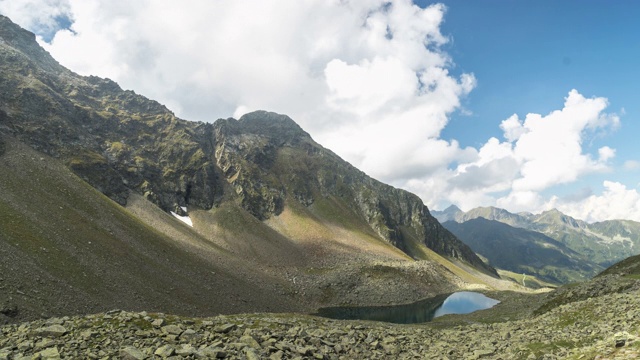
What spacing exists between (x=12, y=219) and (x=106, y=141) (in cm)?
10545

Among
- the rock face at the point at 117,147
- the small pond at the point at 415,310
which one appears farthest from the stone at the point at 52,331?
the rock face at the point at 117,147

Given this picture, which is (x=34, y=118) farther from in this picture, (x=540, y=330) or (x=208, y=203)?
(x=540, y=330)

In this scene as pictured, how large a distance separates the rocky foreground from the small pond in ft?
204

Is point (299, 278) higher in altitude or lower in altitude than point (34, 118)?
lower

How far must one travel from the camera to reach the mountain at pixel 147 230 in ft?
213

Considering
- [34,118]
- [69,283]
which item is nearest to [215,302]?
[69,283]

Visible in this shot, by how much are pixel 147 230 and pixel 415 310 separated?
84061 mm

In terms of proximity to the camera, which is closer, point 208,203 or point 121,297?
point 121,297

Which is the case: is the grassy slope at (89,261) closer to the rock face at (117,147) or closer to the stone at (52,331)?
the rock face at (117,147)

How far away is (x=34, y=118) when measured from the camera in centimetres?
12988

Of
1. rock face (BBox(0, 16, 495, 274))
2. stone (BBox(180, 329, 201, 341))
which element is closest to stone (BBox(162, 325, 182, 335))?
stone (BBox(180, 329, 201, 341))

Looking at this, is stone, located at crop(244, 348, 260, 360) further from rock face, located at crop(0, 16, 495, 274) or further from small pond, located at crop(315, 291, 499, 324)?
rock face, located at crop(0, 16, 495, 274)

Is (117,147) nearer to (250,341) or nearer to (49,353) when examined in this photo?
(49,353)

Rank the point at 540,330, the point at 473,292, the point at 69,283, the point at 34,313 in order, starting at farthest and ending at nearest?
1. the point at 473,292
2. the point at 69,283
3. the point at 34,313
4. the point at 540,330
